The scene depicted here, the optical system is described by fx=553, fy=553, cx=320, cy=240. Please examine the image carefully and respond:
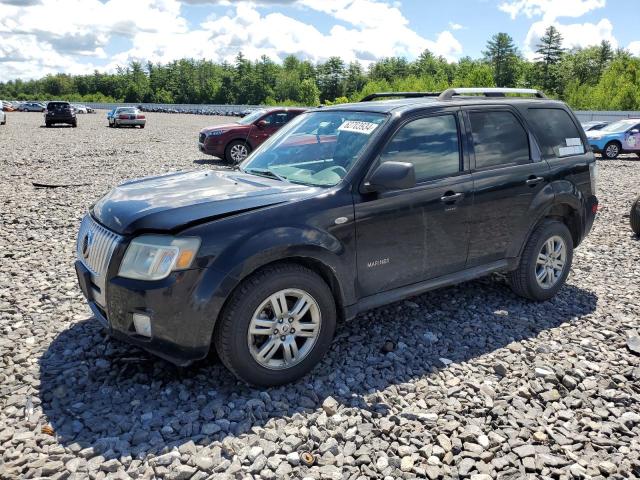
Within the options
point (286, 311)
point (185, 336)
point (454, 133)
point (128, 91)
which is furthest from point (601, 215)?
point (128, 91)

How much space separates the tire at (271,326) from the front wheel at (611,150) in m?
19.5

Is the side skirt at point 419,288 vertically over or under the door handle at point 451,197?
under

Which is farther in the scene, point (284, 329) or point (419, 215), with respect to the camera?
point (419, 215)

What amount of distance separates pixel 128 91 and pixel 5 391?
149558 millimetres

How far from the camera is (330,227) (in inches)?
146

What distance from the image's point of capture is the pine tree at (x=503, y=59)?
372 ft

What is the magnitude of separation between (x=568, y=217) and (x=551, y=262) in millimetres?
522

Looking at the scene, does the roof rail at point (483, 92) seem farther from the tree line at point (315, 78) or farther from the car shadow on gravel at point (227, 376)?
the tree line at point (315, 78)

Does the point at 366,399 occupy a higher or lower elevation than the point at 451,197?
lower

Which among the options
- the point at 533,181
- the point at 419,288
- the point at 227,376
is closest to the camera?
the point at 227,376

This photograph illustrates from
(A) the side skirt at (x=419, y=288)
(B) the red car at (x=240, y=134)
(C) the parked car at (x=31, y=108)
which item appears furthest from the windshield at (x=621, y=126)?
(C) the parked car at (x=31, y=108)

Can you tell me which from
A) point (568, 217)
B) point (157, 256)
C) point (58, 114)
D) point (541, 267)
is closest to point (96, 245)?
point (157, 256)

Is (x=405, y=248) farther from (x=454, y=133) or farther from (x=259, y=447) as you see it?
(x=259, y=447)

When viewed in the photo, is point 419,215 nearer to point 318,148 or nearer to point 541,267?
point 318,148
